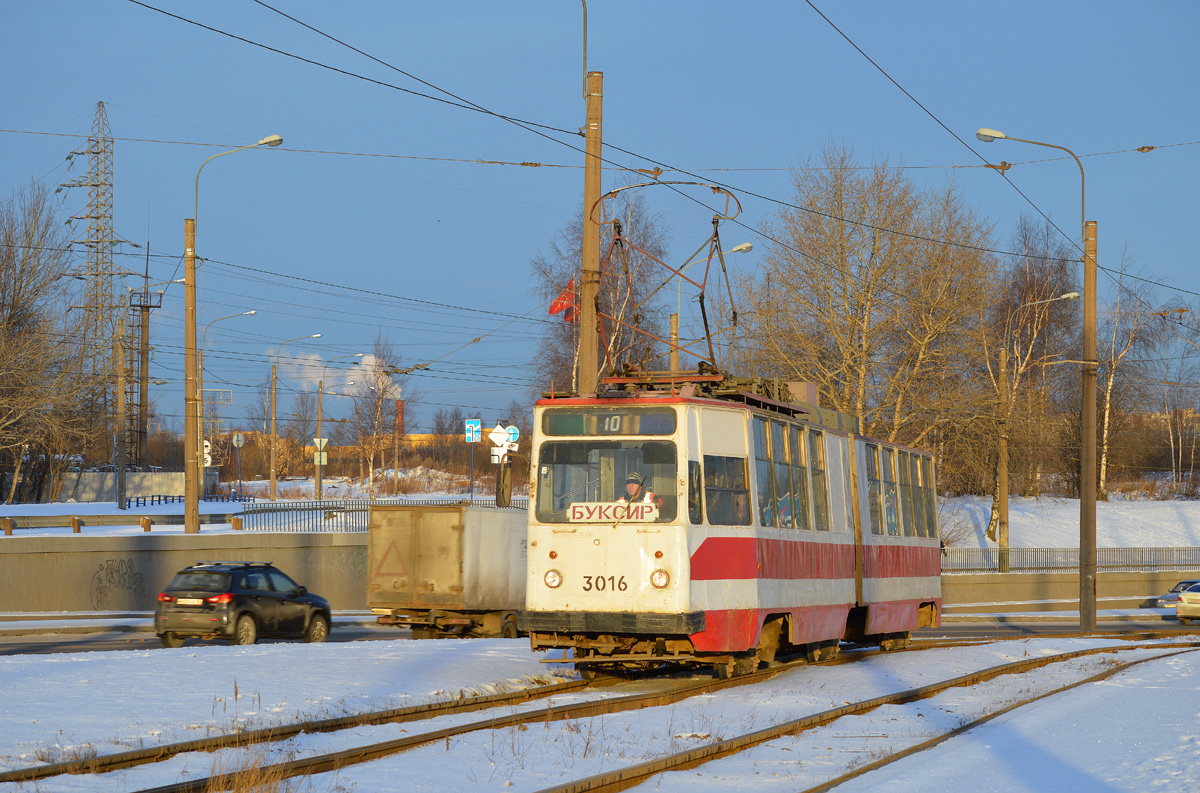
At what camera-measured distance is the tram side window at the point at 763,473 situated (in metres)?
13.6

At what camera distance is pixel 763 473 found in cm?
1381

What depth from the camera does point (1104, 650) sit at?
20.1 m

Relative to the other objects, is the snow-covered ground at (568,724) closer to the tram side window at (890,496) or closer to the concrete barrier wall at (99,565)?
the tram side window at (890,496)

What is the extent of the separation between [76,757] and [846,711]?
6574mm

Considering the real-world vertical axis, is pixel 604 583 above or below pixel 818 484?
below

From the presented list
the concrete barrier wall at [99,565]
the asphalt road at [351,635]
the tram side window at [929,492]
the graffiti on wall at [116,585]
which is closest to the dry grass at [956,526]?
the asphalt road at [351,635]

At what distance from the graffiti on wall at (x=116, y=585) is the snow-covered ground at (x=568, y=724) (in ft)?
55.2

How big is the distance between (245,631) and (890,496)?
10.7m

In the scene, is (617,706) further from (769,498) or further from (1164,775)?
(1164,775)

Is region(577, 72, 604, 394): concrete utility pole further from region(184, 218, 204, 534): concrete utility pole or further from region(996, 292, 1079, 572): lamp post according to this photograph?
region(996, 292, 1079, 572): lamp post

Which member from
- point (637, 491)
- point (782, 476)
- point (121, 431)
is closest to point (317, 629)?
point (782, 476)

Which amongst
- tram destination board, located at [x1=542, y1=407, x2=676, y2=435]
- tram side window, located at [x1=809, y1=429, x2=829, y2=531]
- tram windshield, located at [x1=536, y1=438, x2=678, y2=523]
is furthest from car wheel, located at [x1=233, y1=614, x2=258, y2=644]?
tram side window, located at [x1=809, y1=429, x2=829, y2=531]

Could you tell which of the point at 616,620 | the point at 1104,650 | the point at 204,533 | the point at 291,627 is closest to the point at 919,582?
the point at 1104,650

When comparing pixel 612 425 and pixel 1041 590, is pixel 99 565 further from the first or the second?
pixel 1041 590
